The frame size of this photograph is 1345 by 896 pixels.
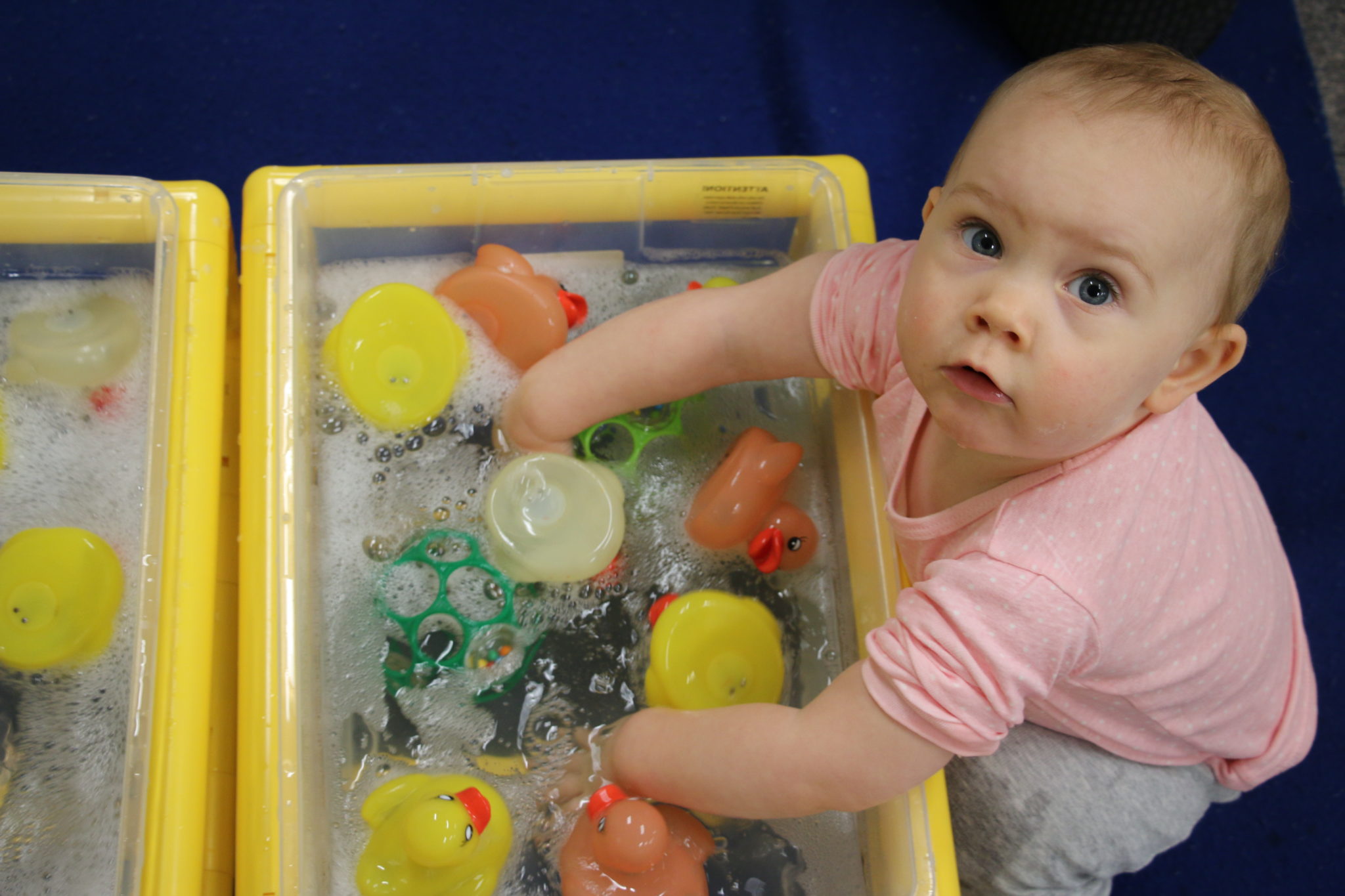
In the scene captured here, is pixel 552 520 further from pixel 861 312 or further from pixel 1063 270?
pixel 1063 270

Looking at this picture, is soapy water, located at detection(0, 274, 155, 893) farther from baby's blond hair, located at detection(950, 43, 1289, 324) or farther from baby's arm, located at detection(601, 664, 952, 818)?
baby's blond hair, located at detection(950, 43, 1289, 324)

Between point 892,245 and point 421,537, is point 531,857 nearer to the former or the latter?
point 421,537

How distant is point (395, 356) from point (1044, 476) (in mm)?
417

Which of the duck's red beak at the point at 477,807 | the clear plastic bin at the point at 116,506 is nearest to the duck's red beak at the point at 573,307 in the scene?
the clear plastic bin at the point at 116,506

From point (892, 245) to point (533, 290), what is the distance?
24 centimetres

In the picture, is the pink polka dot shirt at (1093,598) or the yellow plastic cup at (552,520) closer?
the pink polka dot shirt at (1093,598)

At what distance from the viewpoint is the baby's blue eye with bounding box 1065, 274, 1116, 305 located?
457 millimetres

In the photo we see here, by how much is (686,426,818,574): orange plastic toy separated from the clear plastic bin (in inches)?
11.9

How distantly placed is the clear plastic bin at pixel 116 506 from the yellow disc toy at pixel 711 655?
26 cm

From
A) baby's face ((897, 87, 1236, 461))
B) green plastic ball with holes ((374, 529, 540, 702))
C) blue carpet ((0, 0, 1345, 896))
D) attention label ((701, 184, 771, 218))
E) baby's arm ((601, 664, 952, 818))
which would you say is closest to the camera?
baby's face ((897, 87, 1236, 461))

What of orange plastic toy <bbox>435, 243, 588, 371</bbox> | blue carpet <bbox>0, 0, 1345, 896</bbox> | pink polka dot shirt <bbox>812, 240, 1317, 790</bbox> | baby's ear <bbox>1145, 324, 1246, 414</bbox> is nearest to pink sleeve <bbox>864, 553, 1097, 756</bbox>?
pink polka dot shirt <bbox>812, 240, 1317, 790</bbox>

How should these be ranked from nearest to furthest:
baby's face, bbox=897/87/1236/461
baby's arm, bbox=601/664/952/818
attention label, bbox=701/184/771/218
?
baby's face, bbox=897/87/1236/461, baby's arm, bbox=601/664/952/818, attention label, bbox=701/184/771/218

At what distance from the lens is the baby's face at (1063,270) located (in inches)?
17.4

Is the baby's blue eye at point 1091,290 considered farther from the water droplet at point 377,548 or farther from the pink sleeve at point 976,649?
the water droplet at point 377,548
